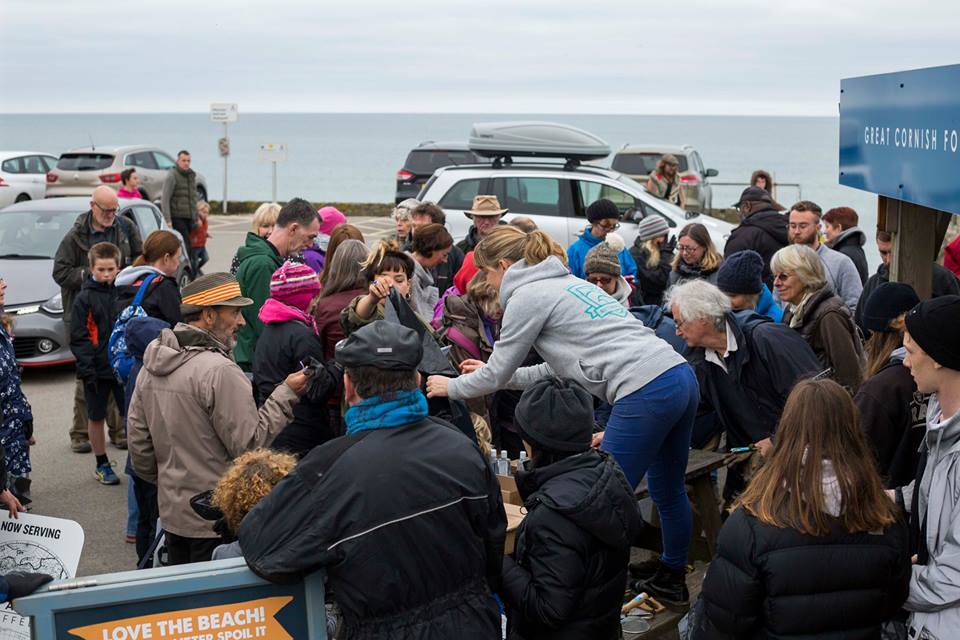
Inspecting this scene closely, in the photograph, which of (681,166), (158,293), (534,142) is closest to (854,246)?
(158,293)

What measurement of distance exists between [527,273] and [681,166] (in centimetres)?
2076

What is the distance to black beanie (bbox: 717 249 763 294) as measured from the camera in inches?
221

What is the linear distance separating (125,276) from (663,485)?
12.6 ft

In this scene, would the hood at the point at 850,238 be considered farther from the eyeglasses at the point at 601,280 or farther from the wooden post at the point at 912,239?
the wooden post at the point at 912,239

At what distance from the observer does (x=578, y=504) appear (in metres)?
3.25

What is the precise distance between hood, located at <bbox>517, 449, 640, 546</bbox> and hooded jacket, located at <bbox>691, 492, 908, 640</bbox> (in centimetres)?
34

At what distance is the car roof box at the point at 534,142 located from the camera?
1464 cm

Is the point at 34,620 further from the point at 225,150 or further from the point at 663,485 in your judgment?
the point at 225,150

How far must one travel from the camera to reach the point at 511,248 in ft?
15.8

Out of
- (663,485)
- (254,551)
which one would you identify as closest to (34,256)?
(663,485)

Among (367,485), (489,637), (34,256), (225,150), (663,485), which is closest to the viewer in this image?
(367,485)

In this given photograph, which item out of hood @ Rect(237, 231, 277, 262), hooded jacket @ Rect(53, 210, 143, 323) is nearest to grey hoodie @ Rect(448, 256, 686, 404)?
hood @ Rect(237, 231, 277, 262)

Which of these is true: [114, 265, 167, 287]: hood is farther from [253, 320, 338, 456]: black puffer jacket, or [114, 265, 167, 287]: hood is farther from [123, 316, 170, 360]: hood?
[253, 320, 338, 456]: black puffer jacket

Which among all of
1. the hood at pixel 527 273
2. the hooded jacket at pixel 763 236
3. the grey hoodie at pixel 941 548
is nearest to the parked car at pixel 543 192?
the hooded jacket at pixel 763 236
